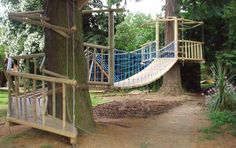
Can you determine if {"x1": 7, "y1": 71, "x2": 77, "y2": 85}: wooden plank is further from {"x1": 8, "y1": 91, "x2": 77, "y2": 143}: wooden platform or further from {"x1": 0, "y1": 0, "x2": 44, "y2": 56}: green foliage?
{"x1": 0, "y1": 0, "x2": 44, "y2": 56}: green foliage

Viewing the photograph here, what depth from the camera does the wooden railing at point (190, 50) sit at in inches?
564

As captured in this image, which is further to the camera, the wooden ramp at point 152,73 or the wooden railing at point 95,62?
the wooden ramp at point 152,73

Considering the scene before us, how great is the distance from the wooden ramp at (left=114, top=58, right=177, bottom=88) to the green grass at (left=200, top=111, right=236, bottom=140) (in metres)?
3.29

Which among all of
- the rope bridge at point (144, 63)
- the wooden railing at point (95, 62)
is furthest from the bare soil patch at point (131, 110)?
the rope bridge at point (144, 63)

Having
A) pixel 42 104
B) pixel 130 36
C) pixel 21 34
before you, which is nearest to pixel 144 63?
pixel 130 36

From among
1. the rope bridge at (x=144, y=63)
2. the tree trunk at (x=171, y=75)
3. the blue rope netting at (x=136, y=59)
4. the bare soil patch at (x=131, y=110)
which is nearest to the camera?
the bare soil patch at (x=131, y=110)

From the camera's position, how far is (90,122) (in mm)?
6262

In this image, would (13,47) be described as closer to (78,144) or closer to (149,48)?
(149,48)

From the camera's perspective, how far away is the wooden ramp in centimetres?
1141

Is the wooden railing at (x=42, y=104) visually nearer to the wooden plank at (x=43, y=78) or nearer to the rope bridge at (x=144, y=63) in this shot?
the wooden plank at (x=43, y=78)

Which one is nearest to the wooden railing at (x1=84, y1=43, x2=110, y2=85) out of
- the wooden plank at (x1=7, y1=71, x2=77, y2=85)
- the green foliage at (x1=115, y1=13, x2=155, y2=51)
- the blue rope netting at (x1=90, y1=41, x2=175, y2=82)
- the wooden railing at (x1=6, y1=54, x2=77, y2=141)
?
the wooden railing at (x1=6, y1=54, x2=77, y2=141)

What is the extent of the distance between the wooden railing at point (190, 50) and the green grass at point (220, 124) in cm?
626

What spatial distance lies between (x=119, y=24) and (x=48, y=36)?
43.9ft

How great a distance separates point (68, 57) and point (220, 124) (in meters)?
3.20
